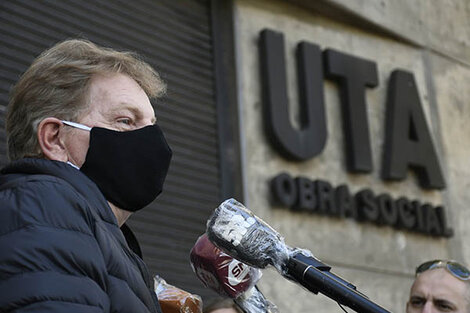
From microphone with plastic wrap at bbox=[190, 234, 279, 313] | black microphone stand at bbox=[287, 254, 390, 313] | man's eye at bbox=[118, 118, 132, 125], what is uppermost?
man's eye at bbox=[118, 118, 132, 125]

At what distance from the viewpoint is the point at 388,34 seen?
8867 mm

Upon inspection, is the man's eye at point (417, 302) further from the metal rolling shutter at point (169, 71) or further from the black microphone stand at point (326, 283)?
the black microphone stand at point (326, 283)

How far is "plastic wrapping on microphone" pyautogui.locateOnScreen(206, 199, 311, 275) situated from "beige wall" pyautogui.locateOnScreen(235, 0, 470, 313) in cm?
451

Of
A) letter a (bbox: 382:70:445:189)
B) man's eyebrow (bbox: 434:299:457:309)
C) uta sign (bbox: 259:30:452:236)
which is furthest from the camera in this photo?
letter a (bbox: 382:70:445:189)

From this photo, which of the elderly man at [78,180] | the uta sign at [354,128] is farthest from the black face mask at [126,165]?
the uta sign at [354,128]

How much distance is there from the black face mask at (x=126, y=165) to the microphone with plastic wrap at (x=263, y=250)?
0.77ft

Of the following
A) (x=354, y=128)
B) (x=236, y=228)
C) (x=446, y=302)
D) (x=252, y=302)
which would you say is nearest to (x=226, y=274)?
(x=252, y=302)

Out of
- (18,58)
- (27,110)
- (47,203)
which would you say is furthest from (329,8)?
(47,203)

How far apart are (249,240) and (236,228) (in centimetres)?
5

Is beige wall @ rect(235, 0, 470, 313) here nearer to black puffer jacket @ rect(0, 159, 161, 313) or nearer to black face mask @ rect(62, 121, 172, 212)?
black face mask @ rect(62, 121, 172, 212)

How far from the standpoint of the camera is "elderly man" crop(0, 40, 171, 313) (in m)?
2.14

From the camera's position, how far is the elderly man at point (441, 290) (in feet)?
15.5

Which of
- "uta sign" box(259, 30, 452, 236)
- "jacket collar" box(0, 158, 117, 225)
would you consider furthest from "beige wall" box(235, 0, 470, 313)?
"jacket collar" box(0, 158, 117, 225)

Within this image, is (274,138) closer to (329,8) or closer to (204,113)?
(204,113)
